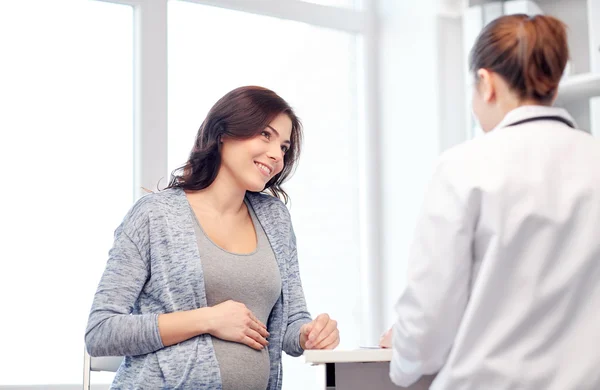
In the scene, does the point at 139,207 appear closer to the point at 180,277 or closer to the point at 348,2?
the point at 180,277

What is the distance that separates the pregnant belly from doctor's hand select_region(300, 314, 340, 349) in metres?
0.11

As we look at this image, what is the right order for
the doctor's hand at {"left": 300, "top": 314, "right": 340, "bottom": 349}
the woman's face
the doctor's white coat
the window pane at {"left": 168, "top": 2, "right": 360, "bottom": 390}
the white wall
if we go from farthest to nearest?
the white wall, the window pane at {"left": 168, "top": 2, "right": 360, "bottom": 390}, the woman's face, the doctor's hand at {"left": 300, "top": 314, "right": 340, "bottom": 349}, the doctor's white coat

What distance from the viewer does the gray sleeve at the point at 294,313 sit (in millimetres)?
1851

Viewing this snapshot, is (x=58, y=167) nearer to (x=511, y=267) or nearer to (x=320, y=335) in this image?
(x=320, y=335)

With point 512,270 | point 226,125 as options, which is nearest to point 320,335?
point 226,125

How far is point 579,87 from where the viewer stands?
297 cm

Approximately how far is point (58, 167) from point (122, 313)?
1.19m

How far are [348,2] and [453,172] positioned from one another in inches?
98.3

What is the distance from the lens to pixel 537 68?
4.13 ft

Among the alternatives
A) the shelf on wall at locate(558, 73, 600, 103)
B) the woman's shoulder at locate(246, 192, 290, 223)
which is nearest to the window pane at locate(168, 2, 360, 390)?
the shelf on wall at locate(558, 73, 600, 103)

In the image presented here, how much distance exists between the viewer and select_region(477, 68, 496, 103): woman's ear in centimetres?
129

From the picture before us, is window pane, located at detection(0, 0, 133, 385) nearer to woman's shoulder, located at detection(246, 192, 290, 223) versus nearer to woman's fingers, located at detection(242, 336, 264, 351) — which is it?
woman's shoulder, located at detection(246, 192, 290, 223)

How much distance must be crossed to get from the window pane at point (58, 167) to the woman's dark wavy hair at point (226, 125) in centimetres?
93

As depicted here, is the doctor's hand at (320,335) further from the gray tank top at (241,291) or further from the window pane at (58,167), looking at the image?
the window pane at (58,167)
